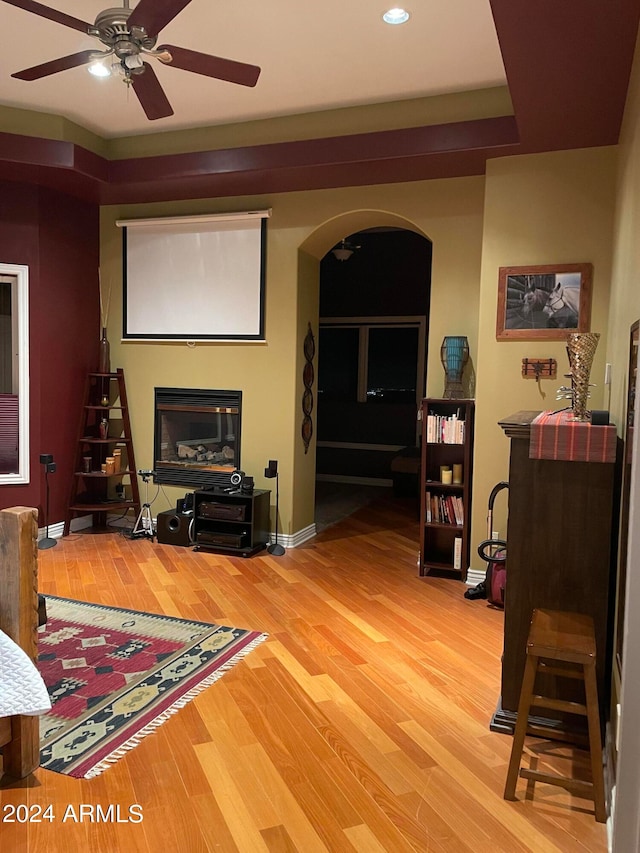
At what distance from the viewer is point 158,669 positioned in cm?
317

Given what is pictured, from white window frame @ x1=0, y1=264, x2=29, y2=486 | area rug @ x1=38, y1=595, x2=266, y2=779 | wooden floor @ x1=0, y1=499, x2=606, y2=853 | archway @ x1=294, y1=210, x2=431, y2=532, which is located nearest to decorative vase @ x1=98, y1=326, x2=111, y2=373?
white window frame @ x1=0, y1=264, x2=29, y2=486

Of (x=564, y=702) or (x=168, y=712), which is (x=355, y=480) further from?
(x=564, y=702)

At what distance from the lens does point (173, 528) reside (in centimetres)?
538

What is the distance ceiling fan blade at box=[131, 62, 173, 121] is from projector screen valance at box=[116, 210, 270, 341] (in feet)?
6.07

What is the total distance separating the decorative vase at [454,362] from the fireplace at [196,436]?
1.76 metres

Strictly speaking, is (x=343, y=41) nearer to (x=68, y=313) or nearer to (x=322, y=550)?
(x=68, y=313)

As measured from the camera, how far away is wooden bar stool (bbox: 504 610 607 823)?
2195 mm

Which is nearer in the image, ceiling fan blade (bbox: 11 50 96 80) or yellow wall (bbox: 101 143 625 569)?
ceiling fan blade (bbox: 11 50 96 80)

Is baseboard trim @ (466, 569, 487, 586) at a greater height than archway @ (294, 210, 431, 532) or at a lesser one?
lesser

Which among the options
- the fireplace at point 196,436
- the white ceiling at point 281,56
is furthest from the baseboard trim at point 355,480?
the white ceiling at point 281,56

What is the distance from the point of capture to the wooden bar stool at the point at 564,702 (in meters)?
2.20

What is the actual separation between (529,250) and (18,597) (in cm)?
357

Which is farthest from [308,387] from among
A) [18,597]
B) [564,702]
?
[564,702]

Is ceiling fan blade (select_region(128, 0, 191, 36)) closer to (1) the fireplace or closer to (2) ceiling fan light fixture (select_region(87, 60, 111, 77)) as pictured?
(2) ceiling fan light fixture (select_region(87, 60, 111, 77))
